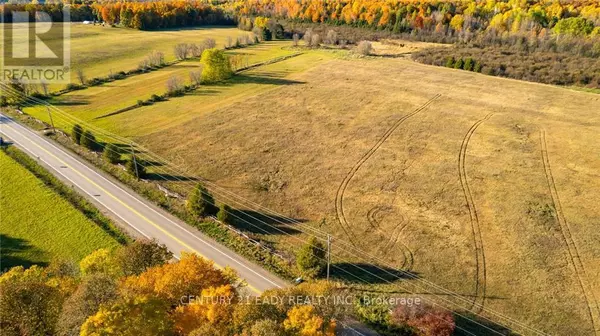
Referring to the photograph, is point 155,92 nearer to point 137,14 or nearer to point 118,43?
point 118,43

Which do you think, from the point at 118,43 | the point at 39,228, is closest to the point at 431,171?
the point at 39,228

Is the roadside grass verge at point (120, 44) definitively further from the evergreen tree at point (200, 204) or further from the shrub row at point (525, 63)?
the shrub row at point (525, 63)

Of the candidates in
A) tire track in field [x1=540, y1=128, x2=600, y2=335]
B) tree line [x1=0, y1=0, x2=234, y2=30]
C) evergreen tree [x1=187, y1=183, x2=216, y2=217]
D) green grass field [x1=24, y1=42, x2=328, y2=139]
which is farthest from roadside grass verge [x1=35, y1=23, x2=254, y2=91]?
tire track in field [x1=540, y1=128, x2=600, y2=335]

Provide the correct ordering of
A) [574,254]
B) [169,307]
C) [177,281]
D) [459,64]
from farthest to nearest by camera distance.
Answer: [459,64] → [574,254] → [177,281] → [169,307]

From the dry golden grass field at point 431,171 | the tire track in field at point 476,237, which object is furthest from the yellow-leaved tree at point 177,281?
the tire track in field at point 476,237


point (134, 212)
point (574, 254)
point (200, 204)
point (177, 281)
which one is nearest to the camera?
point (177, 281)

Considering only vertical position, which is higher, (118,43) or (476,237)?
(118,43)

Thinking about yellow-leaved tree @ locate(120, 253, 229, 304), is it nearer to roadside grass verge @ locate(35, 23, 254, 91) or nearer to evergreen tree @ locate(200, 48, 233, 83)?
evergreen tree @ locate(200, 48, 233, 83)

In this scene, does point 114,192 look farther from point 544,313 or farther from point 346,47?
point 346,47
